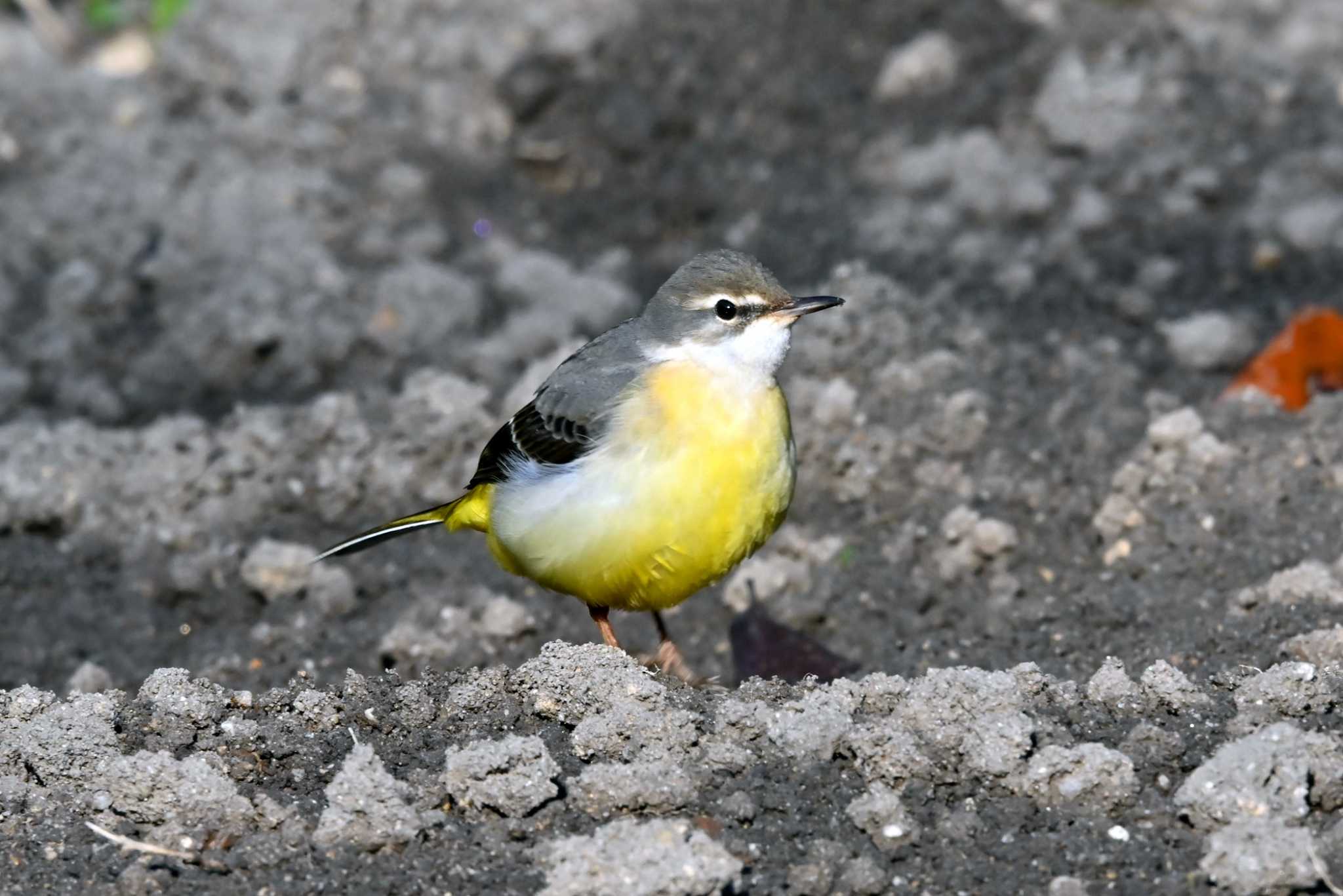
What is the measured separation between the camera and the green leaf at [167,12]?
9.45 metres

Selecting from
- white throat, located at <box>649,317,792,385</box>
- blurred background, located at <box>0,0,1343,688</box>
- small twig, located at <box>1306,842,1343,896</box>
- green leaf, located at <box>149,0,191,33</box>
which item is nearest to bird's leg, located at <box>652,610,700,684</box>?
blurred background, located at <box>0,0,1343,688</box>

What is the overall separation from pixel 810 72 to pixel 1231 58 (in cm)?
217

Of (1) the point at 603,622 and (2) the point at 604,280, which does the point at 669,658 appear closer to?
(1) the point at 603,622

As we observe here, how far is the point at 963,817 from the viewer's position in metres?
3.93

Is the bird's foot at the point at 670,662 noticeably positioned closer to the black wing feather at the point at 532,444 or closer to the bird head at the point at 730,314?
the black wing feather at the point at 532,444

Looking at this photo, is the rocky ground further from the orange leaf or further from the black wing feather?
the black wing feather

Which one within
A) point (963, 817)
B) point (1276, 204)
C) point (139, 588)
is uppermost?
point (963, 817)

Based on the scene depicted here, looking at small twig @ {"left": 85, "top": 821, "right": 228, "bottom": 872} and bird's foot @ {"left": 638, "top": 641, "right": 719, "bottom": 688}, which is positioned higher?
small twig @ {"left": 85, "top": 821, "right": 228, "bottom": 872}

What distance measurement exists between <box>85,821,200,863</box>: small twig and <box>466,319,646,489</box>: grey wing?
174 centimetres

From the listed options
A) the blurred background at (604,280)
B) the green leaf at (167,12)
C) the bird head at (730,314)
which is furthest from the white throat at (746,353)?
the green leaf at (167,12)

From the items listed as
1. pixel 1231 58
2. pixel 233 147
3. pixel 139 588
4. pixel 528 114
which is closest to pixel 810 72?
pixel 528 114

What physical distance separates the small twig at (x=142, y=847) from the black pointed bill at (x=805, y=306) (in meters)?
2.32

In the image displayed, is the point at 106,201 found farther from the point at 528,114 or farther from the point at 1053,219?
the point at 1053,219

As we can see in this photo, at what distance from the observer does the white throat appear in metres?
5.07
